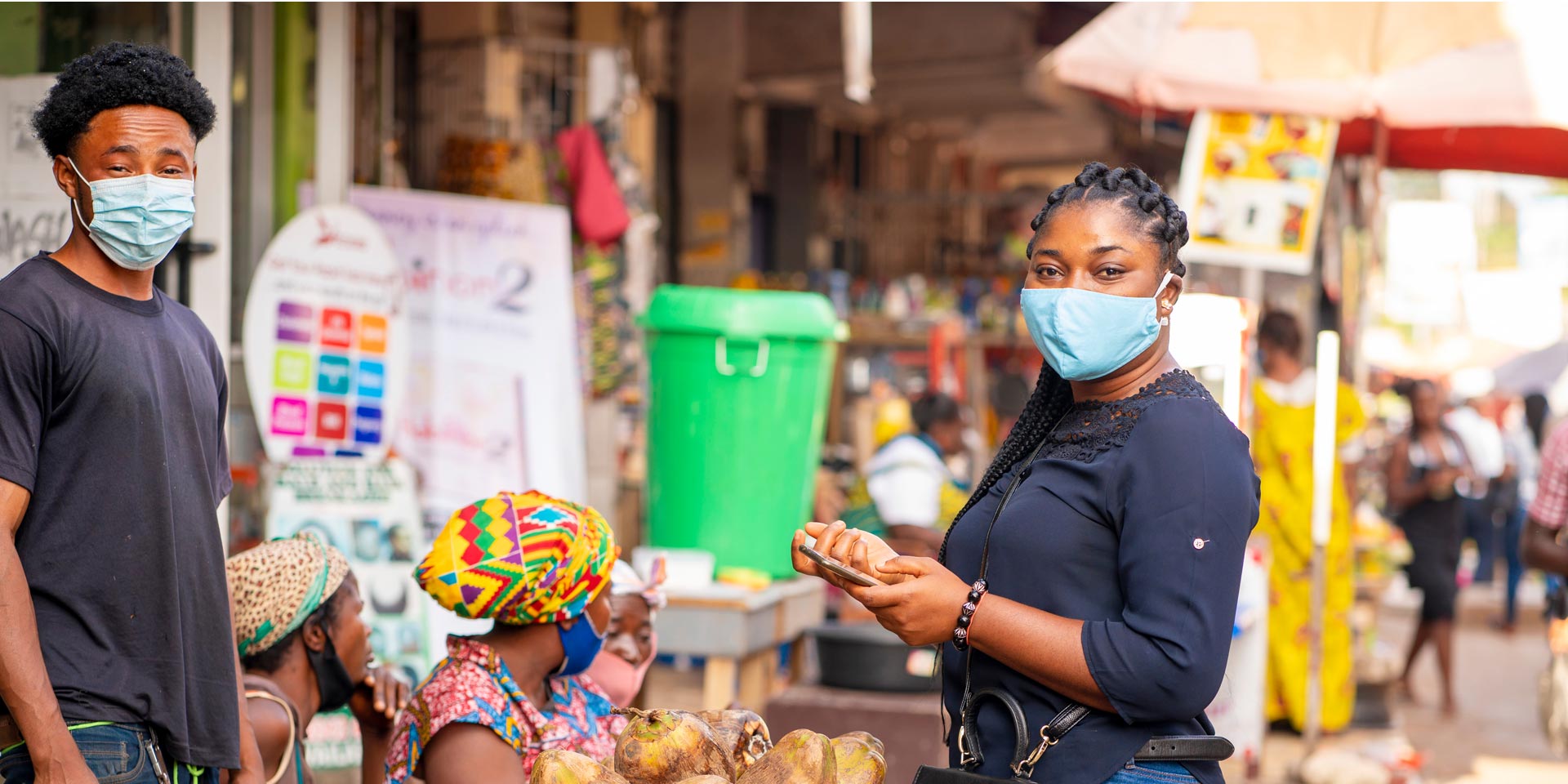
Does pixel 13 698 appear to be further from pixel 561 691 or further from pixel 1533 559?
pixel 1533 559

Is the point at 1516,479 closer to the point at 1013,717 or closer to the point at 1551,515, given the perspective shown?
the point at 1551,515

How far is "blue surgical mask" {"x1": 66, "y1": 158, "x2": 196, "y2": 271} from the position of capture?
2174 millimetres

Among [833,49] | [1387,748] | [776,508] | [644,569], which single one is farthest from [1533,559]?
[833,49]

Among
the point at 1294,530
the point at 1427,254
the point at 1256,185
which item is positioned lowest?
the point at 1294,530

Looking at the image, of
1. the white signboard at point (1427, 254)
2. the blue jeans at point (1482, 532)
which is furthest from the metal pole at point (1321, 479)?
the blue jeans at point (1482, 532)

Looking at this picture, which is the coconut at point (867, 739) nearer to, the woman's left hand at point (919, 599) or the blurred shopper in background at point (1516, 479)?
the woman's left hand at point (919, 599)

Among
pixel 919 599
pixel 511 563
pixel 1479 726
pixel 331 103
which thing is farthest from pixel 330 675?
pixel 1479 726

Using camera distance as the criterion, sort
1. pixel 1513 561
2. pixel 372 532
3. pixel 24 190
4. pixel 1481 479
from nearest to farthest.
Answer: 1. pixel 24 190
2. pixel 372 532
3. pixel 1513 561
4. pixel 1481 479

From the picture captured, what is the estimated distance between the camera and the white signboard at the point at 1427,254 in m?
11.2

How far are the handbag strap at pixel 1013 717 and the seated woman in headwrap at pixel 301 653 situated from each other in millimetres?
1428

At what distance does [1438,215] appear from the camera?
1118cm

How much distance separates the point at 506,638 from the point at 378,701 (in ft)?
Answer: 1.34

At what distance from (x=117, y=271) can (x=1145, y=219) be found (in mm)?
1598

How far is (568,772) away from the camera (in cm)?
209
